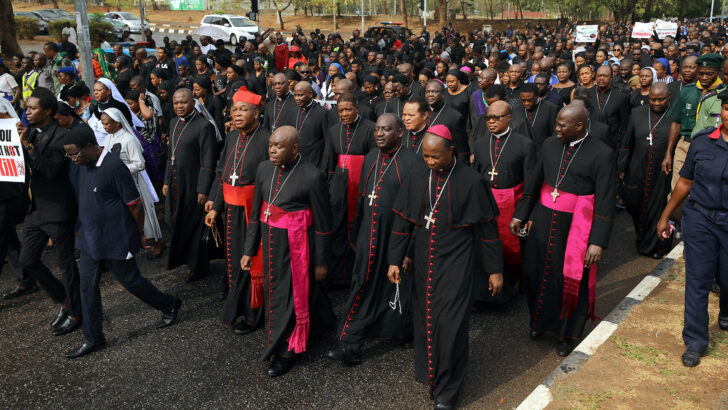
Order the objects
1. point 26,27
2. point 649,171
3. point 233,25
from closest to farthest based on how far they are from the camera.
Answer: point 649,171
point 26,27
point 233,25

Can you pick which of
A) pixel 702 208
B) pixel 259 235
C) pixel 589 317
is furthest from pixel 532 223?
pixel 259 235

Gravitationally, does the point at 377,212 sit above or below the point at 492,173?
below

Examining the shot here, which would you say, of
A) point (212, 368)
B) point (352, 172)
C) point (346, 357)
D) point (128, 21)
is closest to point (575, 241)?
point (346, 357)

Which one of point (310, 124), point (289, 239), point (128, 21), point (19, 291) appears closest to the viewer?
point (289, 239)

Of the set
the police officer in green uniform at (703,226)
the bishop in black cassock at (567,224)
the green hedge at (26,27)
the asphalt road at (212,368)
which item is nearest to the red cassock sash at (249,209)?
the asphalt road at (212,368)

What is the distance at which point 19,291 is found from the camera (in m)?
6.57

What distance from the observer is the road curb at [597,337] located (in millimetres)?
4301

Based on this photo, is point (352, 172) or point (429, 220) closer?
point (429, 220)

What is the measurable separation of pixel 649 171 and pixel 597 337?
134 inches

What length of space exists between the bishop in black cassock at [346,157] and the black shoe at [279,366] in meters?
1.54

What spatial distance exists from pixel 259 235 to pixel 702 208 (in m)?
3.34

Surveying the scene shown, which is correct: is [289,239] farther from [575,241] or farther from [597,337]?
[597,337]

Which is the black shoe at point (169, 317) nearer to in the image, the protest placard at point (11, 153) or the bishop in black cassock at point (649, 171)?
the protest placard at point (11, 153)

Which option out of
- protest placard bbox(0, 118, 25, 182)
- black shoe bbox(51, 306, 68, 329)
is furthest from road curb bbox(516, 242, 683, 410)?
protest placard bbox(0, 118, 25, 182)
